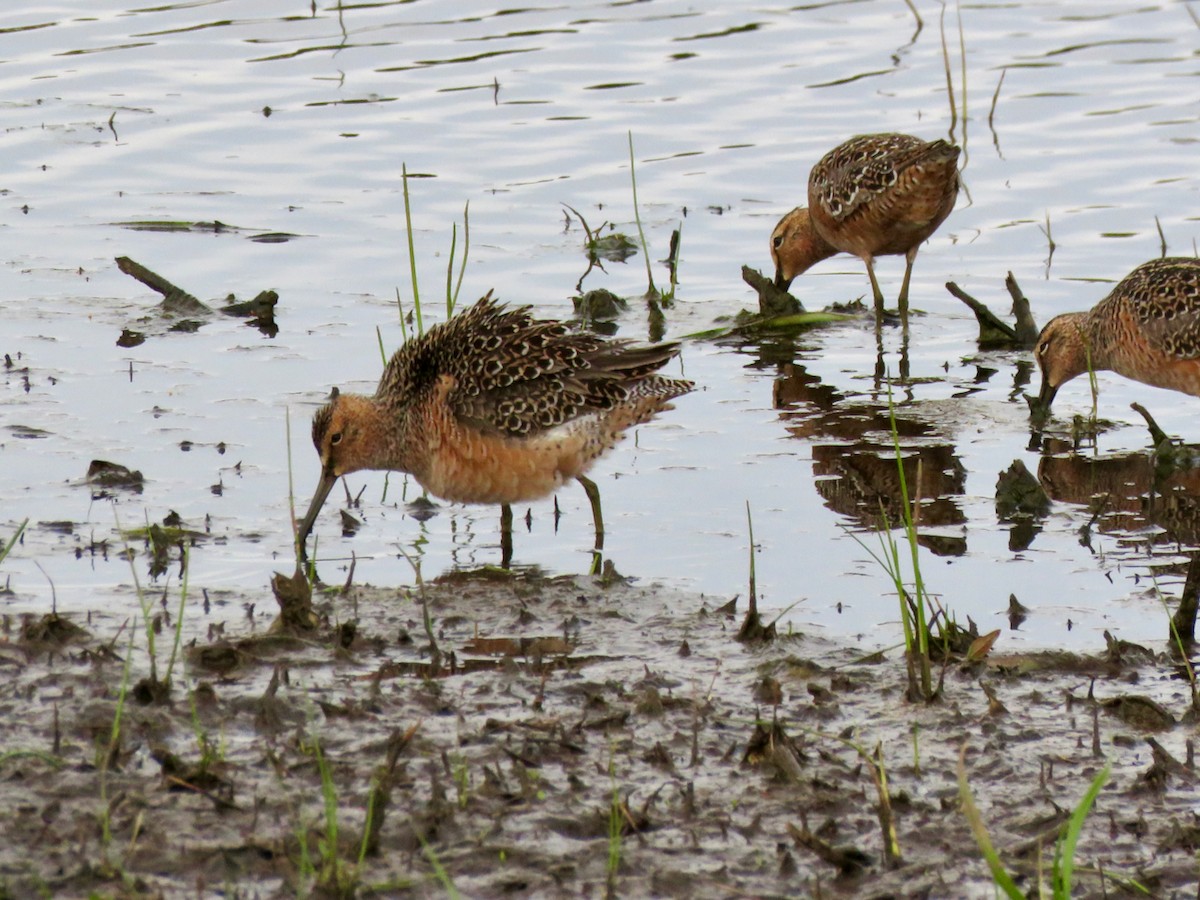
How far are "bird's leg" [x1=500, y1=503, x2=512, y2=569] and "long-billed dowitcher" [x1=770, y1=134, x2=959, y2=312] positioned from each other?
3.15m

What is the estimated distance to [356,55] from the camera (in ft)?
40.1

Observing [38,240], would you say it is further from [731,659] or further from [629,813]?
[629,813]

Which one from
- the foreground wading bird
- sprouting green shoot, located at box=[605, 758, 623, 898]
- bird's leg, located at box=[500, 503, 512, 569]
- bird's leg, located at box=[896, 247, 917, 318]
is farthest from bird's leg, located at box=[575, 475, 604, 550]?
bird's leg, located at box=[896, 247, 917, 318]

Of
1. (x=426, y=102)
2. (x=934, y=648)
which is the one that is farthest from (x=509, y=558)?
(x=426, y=102)

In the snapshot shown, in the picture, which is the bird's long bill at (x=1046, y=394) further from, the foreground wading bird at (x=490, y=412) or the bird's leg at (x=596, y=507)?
the bird's leg at (x=596, y=507)

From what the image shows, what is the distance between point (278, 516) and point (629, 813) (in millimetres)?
2616

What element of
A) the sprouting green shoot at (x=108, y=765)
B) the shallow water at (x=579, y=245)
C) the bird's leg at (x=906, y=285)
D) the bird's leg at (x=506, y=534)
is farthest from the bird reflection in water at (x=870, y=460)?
the sprouting green shoot at (x=108, y=765)

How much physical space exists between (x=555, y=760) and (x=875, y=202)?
5351 mm

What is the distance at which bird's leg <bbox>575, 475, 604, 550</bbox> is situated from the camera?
599 cm

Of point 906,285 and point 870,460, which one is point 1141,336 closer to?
point 870,460

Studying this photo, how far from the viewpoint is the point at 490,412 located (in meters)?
5.99

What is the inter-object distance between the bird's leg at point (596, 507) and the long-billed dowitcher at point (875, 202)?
2.96 meters

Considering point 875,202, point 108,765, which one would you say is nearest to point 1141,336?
point 875,202

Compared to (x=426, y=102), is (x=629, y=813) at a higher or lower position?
lower
